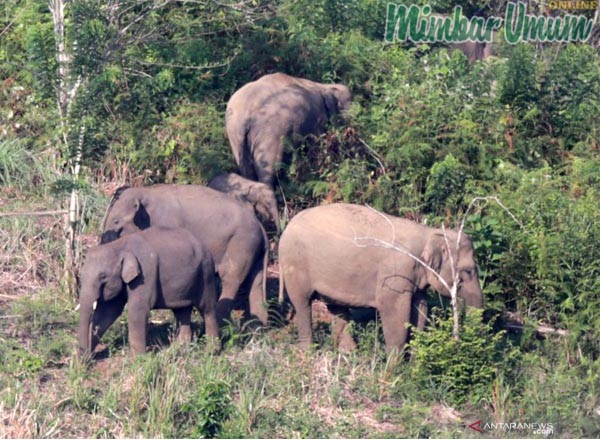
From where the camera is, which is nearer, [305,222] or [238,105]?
[305,222]

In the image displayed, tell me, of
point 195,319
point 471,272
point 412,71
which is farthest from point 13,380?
point 412,71

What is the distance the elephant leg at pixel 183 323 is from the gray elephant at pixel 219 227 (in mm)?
554

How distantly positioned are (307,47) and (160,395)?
6244mm

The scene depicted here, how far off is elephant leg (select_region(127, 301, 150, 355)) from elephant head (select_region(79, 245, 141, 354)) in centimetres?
20

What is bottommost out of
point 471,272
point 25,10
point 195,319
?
point 195,319

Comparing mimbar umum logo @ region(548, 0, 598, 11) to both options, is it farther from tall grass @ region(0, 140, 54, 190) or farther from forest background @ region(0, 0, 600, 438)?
tall grass @ region(0, 140, 54, 190)

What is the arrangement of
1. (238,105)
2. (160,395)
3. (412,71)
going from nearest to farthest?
(160,395), (238,105), (412,71)

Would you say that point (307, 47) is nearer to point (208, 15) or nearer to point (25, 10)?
point (208, 15)

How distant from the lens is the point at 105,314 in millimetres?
9836

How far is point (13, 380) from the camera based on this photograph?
361 inches

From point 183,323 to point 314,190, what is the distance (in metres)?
2.72

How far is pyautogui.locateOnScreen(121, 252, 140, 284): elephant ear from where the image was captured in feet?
31.2

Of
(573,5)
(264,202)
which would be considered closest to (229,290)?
(264,202)

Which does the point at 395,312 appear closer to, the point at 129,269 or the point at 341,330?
the point at 341,330
